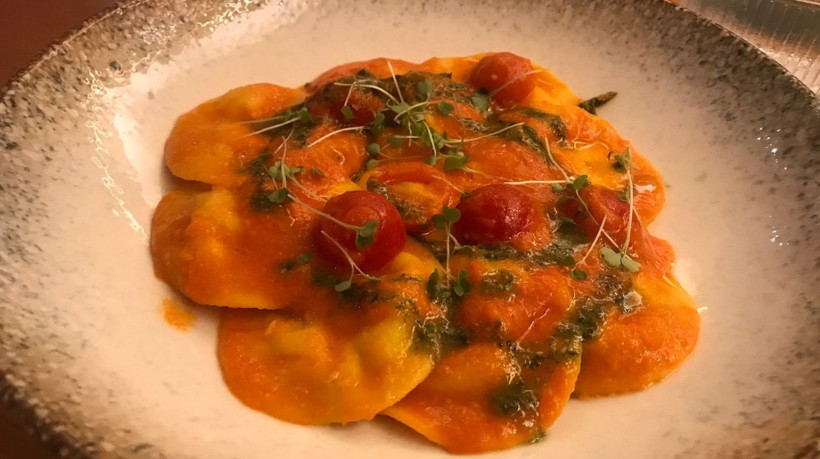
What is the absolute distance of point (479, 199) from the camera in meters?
2.41

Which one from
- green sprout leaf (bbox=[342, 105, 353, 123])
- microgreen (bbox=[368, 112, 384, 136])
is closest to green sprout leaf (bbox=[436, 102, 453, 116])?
microgreen (bbox=[368, 112, 384, 136])

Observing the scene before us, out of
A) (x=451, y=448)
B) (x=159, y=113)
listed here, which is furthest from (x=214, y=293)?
(x=159, y=113)

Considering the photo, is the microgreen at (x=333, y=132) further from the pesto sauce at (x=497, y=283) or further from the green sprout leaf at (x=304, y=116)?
the pesto sauce at (x=497, y=283)

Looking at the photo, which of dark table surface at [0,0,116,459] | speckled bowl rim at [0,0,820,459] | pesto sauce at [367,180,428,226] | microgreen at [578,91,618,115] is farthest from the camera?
dark table surface at [0,0,116,459]

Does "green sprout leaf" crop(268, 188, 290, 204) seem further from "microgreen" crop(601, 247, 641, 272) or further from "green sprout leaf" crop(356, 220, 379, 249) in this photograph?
"microgreen" crop(601, 247, 641, 272)

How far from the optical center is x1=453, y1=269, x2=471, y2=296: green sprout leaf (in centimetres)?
221

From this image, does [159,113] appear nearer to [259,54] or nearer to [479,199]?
[259,54]

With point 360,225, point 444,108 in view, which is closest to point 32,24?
point 444,108

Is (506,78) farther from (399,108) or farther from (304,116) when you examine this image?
(304,116)

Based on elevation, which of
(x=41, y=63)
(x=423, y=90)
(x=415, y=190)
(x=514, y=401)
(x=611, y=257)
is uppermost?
(x=41, y=63)

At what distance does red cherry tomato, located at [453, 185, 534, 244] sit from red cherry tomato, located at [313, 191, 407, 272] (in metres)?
0.26

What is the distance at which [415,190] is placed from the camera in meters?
2.55

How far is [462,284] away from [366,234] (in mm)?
363

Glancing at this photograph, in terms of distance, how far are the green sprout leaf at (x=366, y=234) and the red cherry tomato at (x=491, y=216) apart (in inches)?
15.8
